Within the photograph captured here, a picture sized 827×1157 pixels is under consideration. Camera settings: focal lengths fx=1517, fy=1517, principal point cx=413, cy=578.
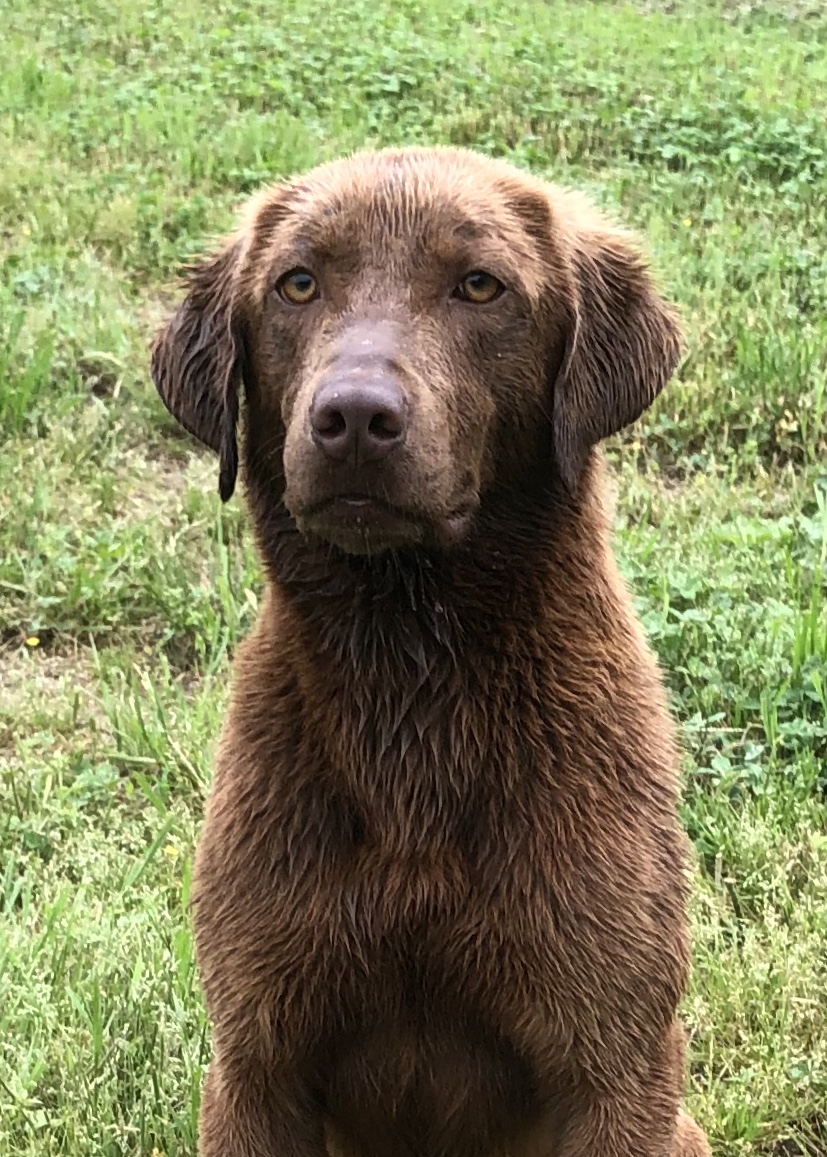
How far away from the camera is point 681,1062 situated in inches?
92.7

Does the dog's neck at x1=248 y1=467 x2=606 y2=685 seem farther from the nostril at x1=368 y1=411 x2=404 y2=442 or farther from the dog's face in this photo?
the nostril at x1=368 y1=411 x2=404 y2=442

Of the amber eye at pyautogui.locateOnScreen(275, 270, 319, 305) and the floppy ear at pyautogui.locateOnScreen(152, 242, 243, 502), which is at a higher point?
the amber eye at pyautogui.locateOnScreen(275, 270, 319, 305)

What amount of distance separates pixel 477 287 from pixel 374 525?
409 mm

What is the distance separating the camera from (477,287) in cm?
222

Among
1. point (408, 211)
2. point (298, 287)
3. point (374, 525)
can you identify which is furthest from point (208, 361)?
point (374, 525)

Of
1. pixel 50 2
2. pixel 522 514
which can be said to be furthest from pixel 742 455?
pixel 50 2

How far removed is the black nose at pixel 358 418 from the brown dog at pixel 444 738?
48 mm

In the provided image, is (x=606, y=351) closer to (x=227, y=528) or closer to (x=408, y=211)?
(x=408, y=211)

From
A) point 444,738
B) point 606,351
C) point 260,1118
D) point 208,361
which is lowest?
point 260,1118

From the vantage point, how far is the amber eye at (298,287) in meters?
2.27

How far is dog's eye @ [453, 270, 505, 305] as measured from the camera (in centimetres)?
222

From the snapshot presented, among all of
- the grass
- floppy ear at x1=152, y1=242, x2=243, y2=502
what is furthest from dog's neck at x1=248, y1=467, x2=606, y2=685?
the grass

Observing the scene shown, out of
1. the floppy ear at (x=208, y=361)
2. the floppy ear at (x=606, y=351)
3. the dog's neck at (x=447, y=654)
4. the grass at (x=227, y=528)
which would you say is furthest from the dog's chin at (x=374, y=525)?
the grass at (x=227, y=528)

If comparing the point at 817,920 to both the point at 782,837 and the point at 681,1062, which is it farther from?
the point at 681,1062
